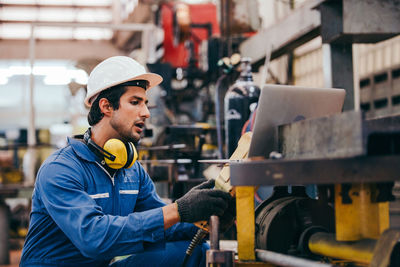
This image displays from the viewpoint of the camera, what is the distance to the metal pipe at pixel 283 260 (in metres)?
1.44

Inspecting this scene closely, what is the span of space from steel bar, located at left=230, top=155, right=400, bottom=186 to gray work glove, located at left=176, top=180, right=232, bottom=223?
20 centimetres

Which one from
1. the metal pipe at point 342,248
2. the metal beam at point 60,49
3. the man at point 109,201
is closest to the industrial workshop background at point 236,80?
the metal pipe at point 342,248

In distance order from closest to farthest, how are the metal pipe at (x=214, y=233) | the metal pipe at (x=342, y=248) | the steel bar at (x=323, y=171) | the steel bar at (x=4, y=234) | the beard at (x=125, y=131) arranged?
the steel bar at (x=323, y=171), the metal pipe at (x=342, y=248), the metal pipe at (x=214, y=233), the beard at (x=125, y=131), the steel bar at (x=4, y=234)

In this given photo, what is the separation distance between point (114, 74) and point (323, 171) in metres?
1.17

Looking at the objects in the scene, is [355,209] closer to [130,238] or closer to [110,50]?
[130,238]

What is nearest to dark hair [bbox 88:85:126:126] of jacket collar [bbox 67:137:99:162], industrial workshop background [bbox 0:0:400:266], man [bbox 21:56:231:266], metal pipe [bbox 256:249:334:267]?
→ man [bbox 21:56:231:266]

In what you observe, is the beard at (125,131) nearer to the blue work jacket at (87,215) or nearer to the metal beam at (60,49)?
the blue work jacket at (87,215)

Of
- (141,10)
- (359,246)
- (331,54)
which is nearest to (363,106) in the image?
(331,54)

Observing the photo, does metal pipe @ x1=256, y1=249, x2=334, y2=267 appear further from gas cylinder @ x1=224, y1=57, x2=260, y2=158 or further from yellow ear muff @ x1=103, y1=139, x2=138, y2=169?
gas cylinder @ x1=224, y1=57, x2=260, y2=158

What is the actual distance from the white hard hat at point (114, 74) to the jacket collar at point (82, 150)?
0.82ft

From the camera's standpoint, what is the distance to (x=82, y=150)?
2172 millimetres

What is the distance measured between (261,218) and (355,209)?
1.33 feet

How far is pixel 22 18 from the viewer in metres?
13.5

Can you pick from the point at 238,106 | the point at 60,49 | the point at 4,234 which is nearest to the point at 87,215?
the point at 238,106
